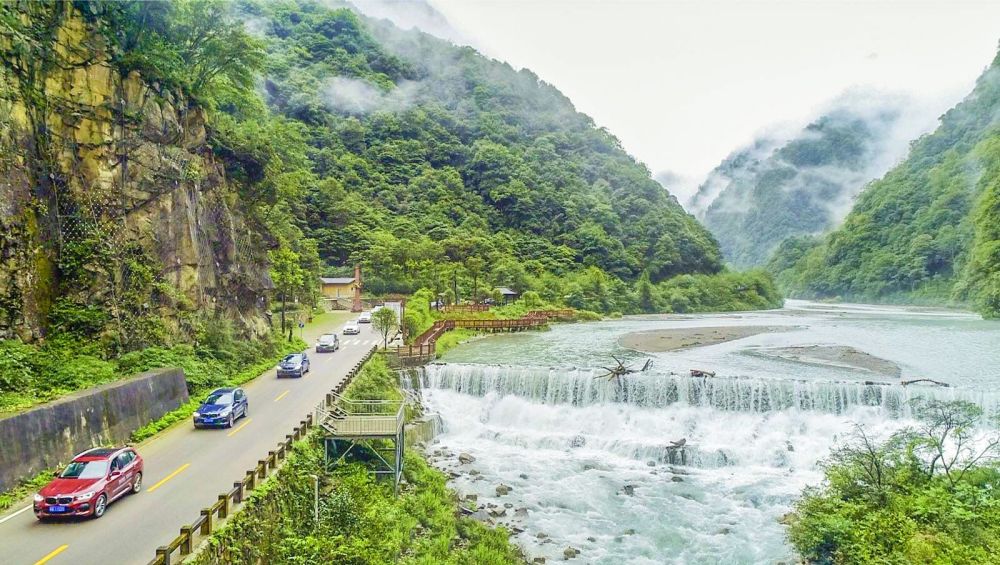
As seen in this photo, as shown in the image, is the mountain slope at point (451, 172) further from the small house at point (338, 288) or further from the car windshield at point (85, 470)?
the car windshield at point (85, 470)

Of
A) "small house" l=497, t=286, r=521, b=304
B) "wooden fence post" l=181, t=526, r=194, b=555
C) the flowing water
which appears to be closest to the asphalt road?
"wooden fence post" l=181, t=526, r=194, b=555

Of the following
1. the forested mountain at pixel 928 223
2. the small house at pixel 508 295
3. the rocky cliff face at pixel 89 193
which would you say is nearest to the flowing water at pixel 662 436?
the rocky cliff face at pixel 89 193

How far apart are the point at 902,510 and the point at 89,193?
30955 millimetres

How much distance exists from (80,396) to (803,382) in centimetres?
2922

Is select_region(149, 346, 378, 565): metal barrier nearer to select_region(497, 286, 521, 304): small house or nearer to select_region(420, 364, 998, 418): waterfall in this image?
select_region(420, 364, 998, 418): waterfall

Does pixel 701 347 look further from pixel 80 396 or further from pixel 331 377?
pixel 80 396

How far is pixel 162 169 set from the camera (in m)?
25.4

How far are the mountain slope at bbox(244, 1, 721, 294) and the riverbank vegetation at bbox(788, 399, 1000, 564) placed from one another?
52.4 m

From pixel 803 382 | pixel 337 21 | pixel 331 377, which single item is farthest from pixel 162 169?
pixel 337 21

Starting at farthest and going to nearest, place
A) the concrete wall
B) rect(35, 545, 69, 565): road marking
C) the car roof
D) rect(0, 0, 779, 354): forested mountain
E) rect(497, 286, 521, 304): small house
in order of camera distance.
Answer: rect(497, 286, 521, 304): small house < rect(0, 0, 779, 354): forested mountain < the concrete wall < the car roof < rect(35, 545, 69, 565): road marking

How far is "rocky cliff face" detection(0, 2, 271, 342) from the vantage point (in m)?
19.1

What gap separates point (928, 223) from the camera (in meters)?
94.7

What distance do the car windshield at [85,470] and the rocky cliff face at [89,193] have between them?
8382 millimetres

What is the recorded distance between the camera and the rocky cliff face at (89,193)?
19.1 metres
